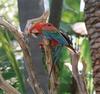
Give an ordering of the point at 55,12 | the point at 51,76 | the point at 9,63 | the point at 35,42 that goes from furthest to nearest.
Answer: the point at 9,63 < the point at 55,12 < the point at 35,42 < the point at 51,76

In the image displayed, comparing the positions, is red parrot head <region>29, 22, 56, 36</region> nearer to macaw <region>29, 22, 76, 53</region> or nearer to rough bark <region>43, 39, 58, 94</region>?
macaw <region>29, 22, 76, 53</region>

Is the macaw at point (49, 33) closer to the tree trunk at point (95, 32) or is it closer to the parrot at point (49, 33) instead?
the parrot at point (49, 33)

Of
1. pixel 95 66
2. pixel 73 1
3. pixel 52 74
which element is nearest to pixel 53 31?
pixel 52 74

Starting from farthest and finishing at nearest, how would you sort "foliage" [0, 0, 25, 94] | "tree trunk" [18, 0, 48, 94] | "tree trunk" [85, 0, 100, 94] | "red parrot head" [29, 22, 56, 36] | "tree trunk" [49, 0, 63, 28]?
"tree trunk" [49, 0, 63, 28]
"tree trunk" [18, 0, 48, 94]
"foliage" [0, 0, 25, 94]
"tree trunk" [85, 0, 100, 94]
"red parrot head" [29, 22, 56, 36]

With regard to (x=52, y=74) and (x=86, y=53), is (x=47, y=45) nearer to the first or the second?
(x=52, y=74)

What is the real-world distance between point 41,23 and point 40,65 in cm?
72

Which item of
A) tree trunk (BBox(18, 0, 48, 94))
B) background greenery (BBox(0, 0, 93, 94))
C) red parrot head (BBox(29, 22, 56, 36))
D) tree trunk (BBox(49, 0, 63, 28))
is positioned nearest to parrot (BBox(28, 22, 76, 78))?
red parrot head (BBox(29, 22, 56, 36))

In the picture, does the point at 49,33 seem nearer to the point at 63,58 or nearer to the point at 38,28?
the point at 38,28

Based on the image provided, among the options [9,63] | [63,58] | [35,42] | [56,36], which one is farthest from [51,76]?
[9,63]

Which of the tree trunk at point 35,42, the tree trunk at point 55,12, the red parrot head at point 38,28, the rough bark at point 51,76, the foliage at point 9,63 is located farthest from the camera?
the tree trunk at point 55,12

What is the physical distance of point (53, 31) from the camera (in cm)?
100

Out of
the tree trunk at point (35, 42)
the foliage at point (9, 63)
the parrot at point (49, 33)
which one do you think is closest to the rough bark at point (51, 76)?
the parrot at point (49, 33)

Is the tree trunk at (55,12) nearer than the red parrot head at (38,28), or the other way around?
the red parrot head at (38,28)

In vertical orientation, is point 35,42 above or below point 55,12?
below
